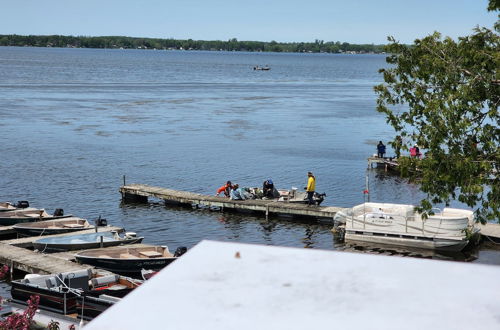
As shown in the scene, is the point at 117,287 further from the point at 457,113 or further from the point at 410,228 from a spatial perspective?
the point at 410,228

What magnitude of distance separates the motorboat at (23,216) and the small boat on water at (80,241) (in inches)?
192

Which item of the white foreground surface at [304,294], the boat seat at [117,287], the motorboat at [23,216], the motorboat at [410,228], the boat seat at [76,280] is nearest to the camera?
the white foreground surface at [304,294]

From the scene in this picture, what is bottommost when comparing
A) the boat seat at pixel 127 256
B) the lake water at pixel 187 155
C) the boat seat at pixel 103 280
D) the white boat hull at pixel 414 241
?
the lake water at pixel 187 155

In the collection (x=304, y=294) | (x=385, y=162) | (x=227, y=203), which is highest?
(x=304, y=294)

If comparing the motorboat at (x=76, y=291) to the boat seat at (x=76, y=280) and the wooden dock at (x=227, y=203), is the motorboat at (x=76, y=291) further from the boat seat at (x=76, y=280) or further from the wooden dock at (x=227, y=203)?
the wooden dock at (x=227, y=203)

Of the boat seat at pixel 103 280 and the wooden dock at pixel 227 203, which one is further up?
the boat seat at pixel 103 280

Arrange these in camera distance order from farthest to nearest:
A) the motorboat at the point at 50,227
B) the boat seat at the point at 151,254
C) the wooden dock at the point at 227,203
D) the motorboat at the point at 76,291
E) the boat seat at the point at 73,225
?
the wooden dock at the point at 227,203 → the boat seat at the point at 73,225 → the motorboat at the point at 50,227 → the boat seat at the point at 151,254 → the motorboat at the point at 76,291

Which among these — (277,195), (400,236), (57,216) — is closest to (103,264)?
(57,216)

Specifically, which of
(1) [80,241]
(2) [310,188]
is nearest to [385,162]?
(2) [310,188]

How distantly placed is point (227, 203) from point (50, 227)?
9.76 m

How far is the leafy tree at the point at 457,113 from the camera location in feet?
55.5

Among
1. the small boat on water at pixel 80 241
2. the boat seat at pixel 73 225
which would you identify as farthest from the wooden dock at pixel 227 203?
the small boat on water at pixel 80 241

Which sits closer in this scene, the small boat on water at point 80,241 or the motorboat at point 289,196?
the small boat on water at point 80,241

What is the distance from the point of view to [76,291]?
1877 cm
